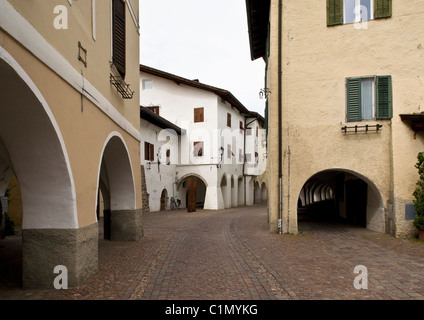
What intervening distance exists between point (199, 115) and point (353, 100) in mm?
17250

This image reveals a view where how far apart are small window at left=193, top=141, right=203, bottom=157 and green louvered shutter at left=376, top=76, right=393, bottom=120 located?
58.1 ft

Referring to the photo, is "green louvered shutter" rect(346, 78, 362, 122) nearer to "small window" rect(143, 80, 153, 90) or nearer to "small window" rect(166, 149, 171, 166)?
"small window" rect(166, 149, 171, 166)

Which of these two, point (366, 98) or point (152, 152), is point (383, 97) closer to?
point (366, 98)

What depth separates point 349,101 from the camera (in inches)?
431

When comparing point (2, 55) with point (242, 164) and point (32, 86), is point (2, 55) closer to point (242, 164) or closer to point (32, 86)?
point (32, 86)

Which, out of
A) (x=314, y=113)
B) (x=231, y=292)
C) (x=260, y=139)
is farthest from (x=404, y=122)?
(x=260, y=139)

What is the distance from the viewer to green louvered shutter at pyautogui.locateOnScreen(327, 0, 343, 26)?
439 inches

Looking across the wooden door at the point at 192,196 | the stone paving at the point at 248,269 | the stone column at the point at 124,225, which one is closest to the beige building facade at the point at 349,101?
the stone paving at the point at 248,269

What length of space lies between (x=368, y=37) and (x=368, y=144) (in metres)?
3.42

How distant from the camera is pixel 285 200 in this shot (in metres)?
11.2

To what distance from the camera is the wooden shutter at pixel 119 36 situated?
8.54 metres

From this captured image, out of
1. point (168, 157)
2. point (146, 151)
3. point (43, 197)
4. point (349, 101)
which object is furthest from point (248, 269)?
point (168, 157)

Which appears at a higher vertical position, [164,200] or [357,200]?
[357,200]

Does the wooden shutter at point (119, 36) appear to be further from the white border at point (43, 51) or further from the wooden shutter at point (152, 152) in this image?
the wooden shutter at point (152, 152)
